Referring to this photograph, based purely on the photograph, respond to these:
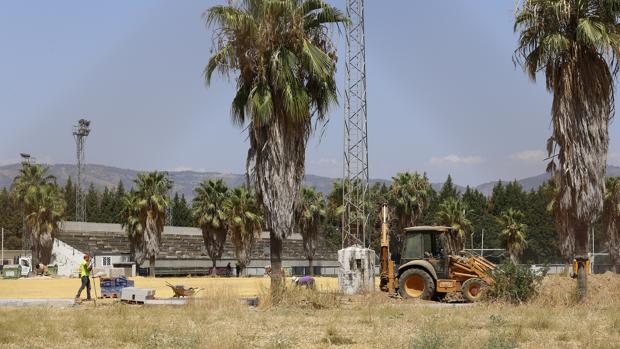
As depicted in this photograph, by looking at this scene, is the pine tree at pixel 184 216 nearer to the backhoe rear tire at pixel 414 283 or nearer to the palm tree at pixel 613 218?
the palm tree at pixel 613 218

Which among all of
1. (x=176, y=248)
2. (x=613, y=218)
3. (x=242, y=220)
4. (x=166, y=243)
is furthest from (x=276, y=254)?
(x=166, y=243)

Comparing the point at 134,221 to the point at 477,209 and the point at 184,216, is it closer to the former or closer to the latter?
the point at 477,209

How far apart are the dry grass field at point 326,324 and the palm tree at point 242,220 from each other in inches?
1613

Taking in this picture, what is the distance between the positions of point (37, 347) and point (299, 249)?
8094 cm

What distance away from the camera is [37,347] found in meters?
13.0

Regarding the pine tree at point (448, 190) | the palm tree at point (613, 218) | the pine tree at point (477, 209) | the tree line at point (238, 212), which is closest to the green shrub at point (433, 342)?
the tree line at point (238, 212)

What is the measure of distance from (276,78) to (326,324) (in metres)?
8.23

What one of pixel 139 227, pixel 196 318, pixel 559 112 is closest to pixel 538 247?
pixel 139 227

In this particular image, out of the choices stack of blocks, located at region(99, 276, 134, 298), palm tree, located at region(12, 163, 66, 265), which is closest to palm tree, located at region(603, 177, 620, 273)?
palm tree, located at region(12, 163, 66, 265)

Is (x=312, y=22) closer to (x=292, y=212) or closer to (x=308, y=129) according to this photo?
(x=308, y=129)

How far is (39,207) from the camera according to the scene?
61.9 meters

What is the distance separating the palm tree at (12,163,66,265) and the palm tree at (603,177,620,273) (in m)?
43.0

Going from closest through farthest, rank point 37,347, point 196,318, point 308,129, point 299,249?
1. point 37,347
2. point 196,318
3. point 308,129
4. point 299,249

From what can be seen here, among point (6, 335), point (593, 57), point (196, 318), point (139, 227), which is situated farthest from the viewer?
point (139, 227)
